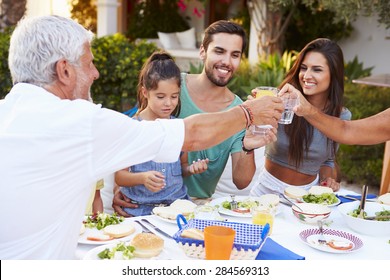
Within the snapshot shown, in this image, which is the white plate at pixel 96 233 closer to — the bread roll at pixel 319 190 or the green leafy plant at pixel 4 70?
the bread roll at pixel 319 190

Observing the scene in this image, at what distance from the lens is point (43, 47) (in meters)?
2.04

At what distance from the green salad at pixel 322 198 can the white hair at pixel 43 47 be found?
1.65 metres

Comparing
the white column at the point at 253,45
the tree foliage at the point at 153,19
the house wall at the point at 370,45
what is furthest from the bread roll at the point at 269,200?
the tree foliage at the point at 153,19

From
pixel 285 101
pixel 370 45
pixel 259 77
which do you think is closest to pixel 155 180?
pixel 285 101

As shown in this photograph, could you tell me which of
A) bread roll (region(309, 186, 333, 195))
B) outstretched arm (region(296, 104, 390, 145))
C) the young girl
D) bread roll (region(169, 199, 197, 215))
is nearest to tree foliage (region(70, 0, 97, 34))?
the young girl

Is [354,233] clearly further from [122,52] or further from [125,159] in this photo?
[122,52]

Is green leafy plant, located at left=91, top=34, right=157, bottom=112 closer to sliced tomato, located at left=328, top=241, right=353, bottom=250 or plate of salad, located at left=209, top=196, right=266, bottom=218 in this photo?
plate of salad, located at left=209, top=196, right=266, bottom=218

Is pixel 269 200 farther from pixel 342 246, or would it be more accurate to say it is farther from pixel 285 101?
pixel 342 246

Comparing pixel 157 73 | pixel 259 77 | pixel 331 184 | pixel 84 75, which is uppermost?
pixel 84 75

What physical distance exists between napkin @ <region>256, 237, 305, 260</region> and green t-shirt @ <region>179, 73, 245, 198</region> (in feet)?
4.72

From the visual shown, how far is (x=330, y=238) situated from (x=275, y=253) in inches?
15.2

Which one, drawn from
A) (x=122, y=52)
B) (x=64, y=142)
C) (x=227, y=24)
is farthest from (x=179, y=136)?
(x=122, y=52)

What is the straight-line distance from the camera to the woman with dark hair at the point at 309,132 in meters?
3.74

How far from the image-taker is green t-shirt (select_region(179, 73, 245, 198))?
3.77 meters
